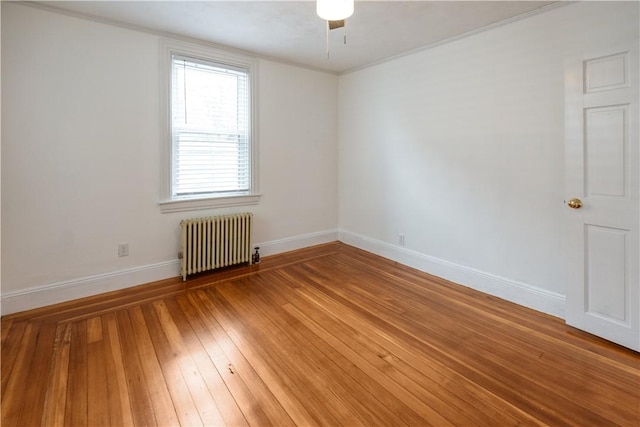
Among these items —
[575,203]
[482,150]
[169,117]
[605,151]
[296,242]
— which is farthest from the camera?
[296,242]

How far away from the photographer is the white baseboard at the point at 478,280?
2.68 metres

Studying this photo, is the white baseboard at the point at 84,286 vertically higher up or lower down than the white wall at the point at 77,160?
lower down

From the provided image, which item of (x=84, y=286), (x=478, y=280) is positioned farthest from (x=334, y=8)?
(x=84, y=286)

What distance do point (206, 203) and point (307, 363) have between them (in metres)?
2.30

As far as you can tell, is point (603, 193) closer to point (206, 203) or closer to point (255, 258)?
point (255, 258)

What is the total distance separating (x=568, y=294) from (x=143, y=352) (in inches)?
126

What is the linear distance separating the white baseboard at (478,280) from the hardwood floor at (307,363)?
0.37 ft

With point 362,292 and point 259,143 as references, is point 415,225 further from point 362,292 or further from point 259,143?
point 259,143

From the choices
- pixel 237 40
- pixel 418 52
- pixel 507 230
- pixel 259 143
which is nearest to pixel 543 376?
pixel 507 230

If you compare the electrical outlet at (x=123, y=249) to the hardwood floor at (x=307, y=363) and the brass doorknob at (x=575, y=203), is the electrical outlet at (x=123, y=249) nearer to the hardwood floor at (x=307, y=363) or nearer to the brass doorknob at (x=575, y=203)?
the hardwood floor at (x=307, y=363)

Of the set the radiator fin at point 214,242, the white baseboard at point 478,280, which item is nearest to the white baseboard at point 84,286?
the radiator fin at point 214,242

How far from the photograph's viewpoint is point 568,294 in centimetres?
246

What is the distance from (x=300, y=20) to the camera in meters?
2.85

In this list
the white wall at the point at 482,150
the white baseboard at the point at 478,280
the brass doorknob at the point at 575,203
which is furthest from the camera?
the white baseboard at the point at 478,280
